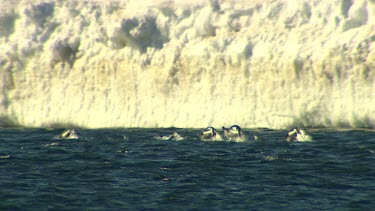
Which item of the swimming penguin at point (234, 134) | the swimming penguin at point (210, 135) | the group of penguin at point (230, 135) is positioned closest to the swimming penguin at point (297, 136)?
the group of penguin at point (230, 135)

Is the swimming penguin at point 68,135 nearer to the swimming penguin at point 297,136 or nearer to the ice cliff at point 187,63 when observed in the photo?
the ice cliff at point 187,63

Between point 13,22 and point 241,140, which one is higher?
point 13,22

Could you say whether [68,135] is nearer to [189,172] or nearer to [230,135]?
[230,135]

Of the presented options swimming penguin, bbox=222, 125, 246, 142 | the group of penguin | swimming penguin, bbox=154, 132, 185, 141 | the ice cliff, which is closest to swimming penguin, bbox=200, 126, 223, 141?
the group of penguin

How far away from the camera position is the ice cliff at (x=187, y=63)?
2538cm

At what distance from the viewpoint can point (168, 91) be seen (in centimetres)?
2695

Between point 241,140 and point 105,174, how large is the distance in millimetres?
5832

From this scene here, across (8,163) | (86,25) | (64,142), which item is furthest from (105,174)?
(86,25)

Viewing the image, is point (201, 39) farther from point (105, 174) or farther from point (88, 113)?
point (105, 174)

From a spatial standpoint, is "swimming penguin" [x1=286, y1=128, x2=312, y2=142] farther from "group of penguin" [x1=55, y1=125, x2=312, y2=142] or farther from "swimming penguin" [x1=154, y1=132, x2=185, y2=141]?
"swimming penguin" [x1=154, y1=132, x2=185, y2=141]

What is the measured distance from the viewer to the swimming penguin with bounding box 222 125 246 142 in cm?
2352

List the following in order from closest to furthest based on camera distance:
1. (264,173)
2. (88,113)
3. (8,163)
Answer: (264,173), (8,163), (88,113)

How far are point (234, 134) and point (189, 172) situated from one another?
5.00 m

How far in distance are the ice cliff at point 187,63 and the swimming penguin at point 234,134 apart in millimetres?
2046
